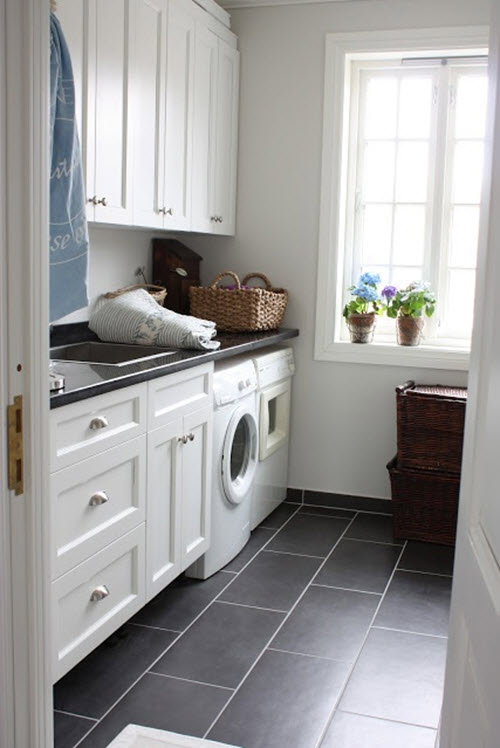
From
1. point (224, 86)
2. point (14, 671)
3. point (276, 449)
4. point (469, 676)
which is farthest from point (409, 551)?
point (469, 676)

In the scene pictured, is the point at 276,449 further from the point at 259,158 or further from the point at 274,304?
the point at 259,158

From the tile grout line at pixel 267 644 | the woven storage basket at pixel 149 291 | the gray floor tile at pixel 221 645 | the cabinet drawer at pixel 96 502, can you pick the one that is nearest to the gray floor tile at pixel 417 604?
the tile grout line at pixel 267 644

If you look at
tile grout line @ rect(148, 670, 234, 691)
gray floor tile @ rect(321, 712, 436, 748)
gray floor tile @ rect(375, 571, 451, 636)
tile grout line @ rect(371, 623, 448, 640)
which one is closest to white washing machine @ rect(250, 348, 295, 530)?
gray floor tile @ rect(375, 571, 451, 636)

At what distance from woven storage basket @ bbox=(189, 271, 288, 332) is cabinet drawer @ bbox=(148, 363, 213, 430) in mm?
759

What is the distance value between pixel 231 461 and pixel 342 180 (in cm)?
151

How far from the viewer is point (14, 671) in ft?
4.77

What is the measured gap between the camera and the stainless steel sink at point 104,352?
129 inches

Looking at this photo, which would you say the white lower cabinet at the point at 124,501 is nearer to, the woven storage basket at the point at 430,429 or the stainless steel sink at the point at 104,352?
the stainless steel sink at the point at 104,352

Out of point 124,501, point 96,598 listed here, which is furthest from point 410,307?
point 96,598

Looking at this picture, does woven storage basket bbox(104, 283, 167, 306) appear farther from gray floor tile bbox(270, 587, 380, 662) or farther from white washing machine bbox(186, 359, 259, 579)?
gray floor tile bbox(270, 587, 380, 662)

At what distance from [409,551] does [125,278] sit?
1743 millimetres

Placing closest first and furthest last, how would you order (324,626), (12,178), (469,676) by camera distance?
(469,676)
(12,178)
(324,626)

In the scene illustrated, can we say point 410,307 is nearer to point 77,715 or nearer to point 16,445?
point 77,715

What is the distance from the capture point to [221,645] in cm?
288
